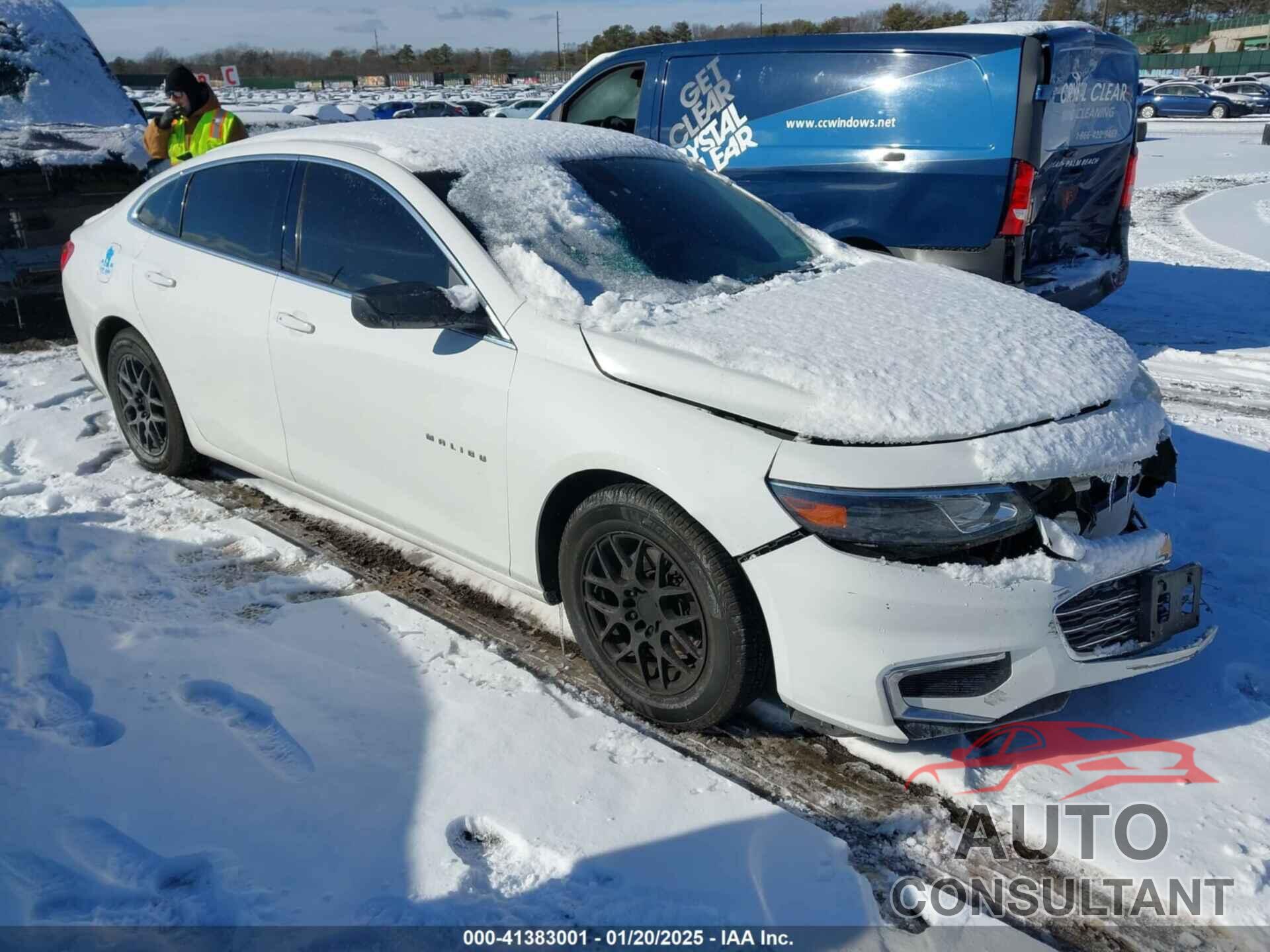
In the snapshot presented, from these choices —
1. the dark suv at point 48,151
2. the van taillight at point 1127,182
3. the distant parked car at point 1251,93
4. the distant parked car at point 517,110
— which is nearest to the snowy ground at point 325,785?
the dark suv at point 48,151

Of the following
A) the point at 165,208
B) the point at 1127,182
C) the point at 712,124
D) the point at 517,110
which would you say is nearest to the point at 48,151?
the point at 165,208

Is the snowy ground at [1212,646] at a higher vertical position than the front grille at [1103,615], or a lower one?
lower

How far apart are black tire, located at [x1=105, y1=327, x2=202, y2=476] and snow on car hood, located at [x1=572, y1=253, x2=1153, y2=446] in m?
2.37

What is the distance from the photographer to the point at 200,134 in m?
6.15

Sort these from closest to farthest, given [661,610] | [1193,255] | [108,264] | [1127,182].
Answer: [661,610] < [108,264] < [1127,182] < [1193,255]

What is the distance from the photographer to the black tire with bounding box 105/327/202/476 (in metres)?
4.30

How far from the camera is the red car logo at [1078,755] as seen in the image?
103 inches

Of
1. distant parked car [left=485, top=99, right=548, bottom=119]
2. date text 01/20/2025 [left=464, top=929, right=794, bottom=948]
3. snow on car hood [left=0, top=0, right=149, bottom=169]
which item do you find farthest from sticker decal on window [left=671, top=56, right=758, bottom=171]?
distant parked car [left=485, top=99, right=548, bottom=119]

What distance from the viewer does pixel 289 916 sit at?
220cm

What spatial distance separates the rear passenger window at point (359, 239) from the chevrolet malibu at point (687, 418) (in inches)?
0.5

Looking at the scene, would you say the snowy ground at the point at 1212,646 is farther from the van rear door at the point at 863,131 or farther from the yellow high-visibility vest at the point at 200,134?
the yellow high-visibility vest at the point at 200,134

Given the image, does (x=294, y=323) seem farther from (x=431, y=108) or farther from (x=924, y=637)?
(x=431, y=108)

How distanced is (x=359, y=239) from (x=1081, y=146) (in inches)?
178

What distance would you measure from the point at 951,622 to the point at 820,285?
1.40 meters
